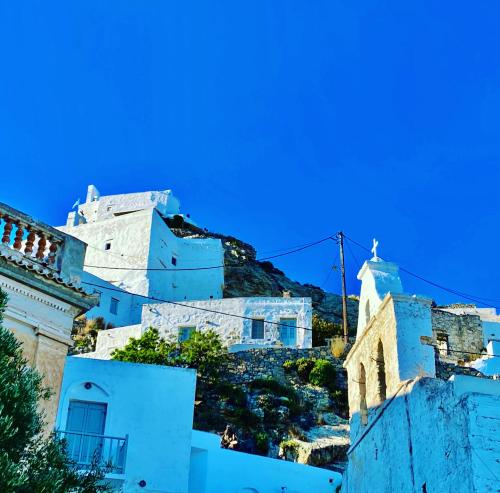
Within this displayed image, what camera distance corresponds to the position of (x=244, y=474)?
80.3ft

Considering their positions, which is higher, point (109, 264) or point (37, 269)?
point (109, 264)

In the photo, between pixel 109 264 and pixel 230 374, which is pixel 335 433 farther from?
pixel 109 264

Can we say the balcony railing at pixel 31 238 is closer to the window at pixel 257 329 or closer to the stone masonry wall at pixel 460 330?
the window at pixel 257 329

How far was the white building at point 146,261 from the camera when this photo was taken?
4850 centimetres

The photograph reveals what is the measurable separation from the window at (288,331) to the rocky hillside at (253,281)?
1317 cm

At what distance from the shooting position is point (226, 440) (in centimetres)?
3072

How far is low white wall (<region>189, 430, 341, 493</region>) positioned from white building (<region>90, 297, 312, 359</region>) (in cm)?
1680

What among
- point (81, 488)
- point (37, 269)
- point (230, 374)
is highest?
point (230, 374)

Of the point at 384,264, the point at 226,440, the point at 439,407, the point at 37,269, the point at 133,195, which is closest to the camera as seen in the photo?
the point at 439,407

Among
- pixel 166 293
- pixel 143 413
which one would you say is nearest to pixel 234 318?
pixel 166 293

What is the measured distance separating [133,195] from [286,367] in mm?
27476

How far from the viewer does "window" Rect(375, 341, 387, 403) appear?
15312 mm

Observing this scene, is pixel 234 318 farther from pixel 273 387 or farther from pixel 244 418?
pixel 244 418

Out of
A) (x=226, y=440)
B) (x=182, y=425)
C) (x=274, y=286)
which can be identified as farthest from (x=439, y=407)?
(x=274, y=286)
